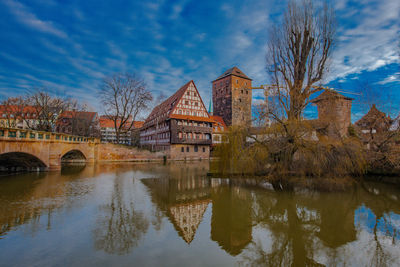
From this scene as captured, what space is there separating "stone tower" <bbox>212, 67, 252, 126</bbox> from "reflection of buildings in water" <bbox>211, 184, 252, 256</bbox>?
37685 millimetres

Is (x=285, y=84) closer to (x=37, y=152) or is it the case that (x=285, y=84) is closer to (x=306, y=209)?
(x=306, y=209)

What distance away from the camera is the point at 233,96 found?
47.3 meters

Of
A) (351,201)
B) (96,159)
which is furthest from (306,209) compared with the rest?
(96,159)

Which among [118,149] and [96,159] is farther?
[118,149]

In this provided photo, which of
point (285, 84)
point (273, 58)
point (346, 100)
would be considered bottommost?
point (285, 84)

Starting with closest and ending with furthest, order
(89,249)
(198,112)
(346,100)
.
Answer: (89,249) < (198,112) < (346,100)

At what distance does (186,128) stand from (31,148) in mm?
22458

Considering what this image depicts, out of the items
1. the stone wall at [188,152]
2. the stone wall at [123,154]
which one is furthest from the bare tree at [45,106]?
the stone wall at [188,152]

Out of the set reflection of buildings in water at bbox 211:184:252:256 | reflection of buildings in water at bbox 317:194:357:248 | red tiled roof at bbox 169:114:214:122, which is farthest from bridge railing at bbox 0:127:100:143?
red tiled roof at bbox 169:114:214:122

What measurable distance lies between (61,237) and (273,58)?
14.7 meters

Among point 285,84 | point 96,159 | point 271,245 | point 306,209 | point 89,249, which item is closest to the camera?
point 89,249

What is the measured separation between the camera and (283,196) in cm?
931

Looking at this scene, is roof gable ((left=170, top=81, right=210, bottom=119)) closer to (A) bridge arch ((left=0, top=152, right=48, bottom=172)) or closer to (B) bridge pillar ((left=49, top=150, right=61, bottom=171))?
(B) bridge pillar ((left=49, top=150, right=61, bottom=171))

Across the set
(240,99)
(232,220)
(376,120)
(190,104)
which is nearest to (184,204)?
(232,220)
